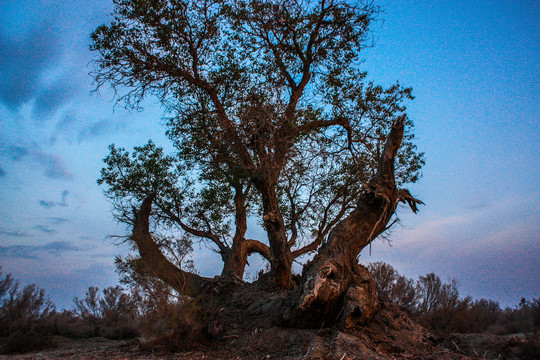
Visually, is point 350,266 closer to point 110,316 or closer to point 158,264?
point 158,264

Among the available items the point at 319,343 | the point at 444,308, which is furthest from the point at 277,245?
the point at 444,308

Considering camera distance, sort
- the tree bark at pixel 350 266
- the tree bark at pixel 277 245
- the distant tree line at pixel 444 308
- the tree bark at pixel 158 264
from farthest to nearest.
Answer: the distant tree line at pixel 444 308 → the tree bark at pixel 158 264 → the tree bark at pixel 277 245 → the tree bark at pixel 350 266

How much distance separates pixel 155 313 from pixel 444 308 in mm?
11187

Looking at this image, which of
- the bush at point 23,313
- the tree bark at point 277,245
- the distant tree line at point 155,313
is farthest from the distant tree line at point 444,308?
the bush at point 23,313

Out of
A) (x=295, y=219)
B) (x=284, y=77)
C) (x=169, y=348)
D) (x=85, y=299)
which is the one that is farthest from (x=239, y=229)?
(x=85, y=299)

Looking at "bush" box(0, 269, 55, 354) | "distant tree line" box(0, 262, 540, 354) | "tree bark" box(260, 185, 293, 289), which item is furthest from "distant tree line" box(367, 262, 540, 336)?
"bush" box(0, 269, 55, 354)

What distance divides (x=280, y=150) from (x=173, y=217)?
5986 mm

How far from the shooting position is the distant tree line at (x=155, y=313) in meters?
7.81

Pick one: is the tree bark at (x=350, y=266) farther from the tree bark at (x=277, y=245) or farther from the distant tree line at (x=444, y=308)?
the distant tree line at (x=444, y=308)

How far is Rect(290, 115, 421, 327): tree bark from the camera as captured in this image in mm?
6582

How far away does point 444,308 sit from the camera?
13797 millimetres

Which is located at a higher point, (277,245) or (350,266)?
(277,245)

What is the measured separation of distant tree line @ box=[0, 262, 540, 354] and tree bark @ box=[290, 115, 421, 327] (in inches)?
66.2

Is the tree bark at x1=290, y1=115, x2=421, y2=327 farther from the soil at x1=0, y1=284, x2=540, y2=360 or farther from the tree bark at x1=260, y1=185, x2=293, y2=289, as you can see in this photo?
the tree bark at x1=260, y1=185, x2=293, y2=289
